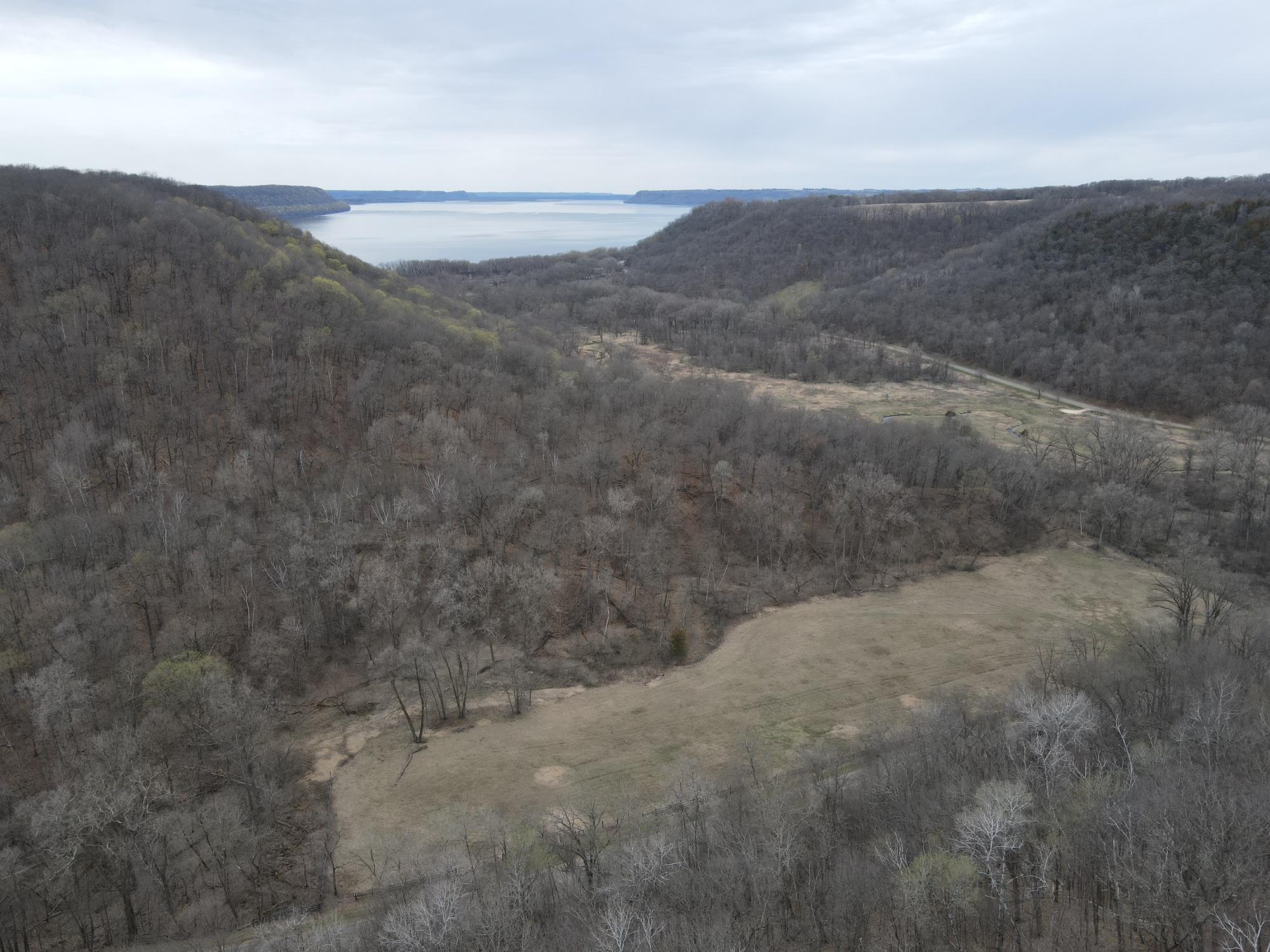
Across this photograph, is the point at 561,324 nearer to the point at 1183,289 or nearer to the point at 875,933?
the point at 1183,289

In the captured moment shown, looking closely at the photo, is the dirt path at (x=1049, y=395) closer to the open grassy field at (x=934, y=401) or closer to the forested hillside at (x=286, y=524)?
the open grassy field at (x=934, y=401)

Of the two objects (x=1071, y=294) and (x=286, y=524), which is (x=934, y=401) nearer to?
(x=1071, y=294)

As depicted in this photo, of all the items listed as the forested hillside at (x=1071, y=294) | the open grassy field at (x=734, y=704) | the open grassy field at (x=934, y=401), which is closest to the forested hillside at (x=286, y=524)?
the open grassy field at (x=734, y=704)

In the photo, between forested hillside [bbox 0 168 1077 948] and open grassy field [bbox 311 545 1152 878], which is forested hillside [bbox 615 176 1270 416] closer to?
forested hillside [bbox 0 168 1077 948]

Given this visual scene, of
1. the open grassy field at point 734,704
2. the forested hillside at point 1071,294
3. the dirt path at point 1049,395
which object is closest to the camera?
the open grassy field at point 734,704

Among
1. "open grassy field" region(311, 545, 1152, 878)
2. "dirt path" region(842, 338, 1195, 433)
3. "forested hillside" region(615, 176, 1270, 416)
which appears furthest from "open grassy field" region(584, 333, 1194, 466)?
"open grassy field" region(311, 545, 1152, 878)

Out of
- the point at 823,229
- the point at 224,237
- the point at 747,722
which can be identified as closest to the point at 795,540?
the point at 747,722
